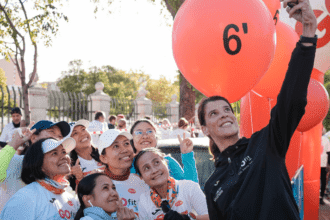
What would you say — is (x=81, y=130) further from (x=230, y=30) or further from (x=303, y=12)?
(x=303, y=12)

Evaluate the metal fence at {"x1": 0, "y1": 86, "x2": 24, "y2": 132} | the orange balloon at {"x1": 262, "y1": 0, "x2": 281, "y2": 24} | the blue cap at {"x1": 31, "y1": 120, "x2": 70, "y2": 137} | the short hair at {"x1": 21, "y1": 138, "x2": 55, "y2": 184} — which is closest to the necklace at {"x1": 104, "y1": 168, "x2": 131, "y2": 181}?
the short hair at {"x1": 21, "y1": 138, "x2": 55, "y2": 184}

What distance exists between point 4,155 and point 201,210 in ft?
5.72

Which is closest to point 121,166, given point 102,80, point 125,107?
point 125,107

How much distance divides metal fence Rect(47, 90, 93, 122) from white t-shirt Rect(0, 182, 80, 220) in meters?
5.95

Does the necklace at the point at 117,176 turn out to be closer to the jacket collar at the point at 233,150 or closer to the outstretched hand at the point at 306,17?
the jacket collar at the point at 233,150

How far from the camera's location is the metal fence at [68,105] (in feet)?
28.3

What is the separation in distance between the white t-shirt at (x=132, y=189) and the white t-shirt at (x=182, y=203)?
122 mm

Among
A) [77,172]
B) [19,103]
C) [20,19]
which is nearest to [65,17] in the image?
[20,19]

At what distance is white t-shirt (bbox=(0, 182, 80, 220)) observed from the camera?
2.00 metres

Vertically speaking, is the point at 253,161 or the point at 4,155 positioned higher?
the point at 253,161

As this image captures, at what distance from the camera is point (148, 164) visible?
239 centimetres

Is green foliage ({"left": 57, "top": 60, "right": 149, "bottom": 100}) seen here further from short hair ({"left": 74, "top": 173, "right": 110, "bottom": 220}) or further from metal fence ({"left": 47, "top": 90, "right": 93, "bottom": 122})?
short hair ({"left": 74, "top": 173, "right": 110, "bottom": 220})

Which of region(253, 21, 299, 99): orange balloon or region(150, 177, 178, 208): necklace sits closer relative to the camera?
region(150, 177, 178, 208): necklace

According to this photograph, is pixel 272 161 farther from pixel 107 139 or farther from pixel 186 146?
pixel 107 139
